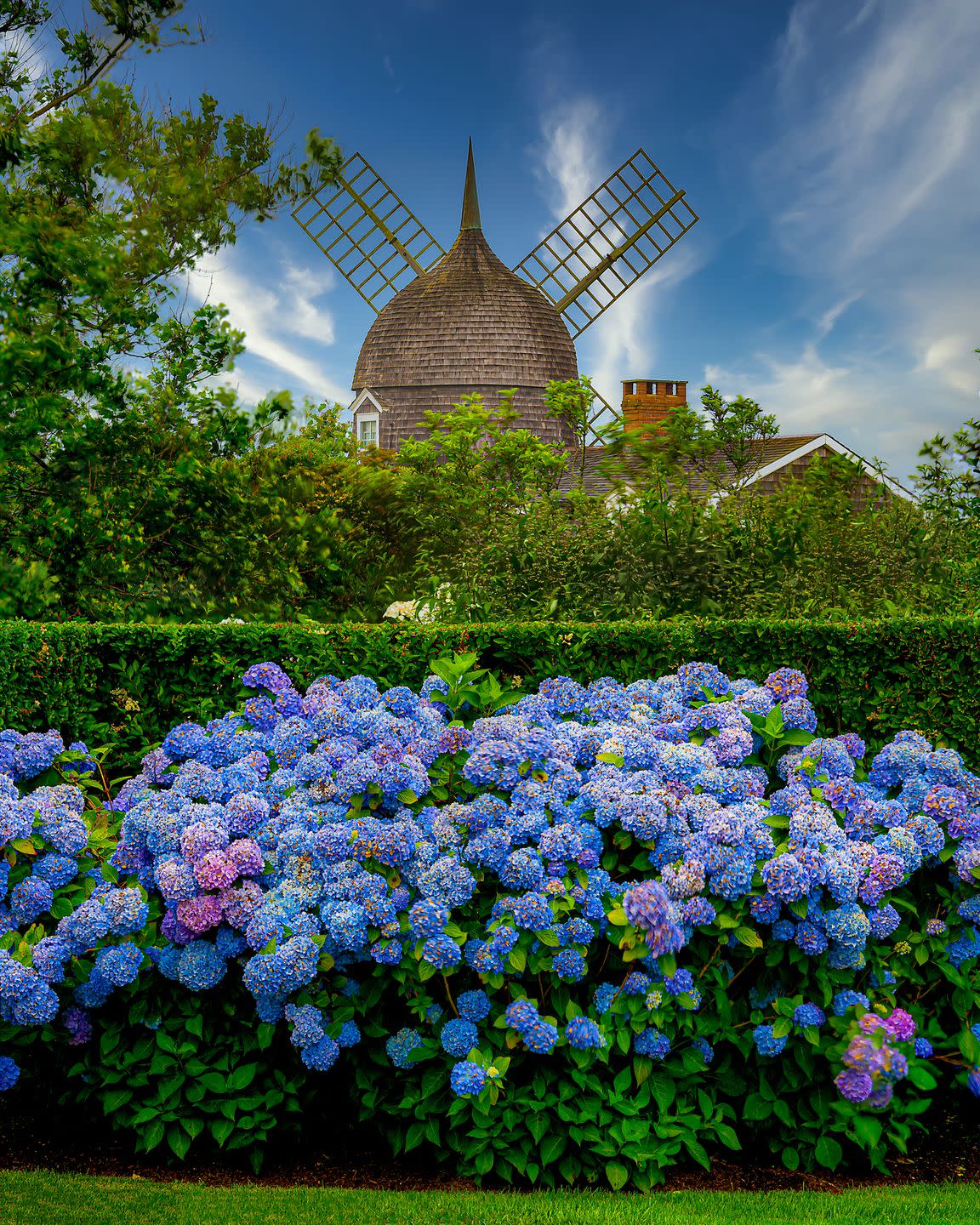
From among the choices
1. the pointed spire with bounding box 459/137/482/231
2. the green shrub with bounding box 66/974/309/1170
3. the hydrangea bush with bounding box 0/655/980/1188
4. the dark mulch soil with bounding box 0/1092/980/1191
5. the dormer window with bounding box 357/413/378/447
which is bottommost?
the dark mulch soil with bounding box 0/1092/980/1191

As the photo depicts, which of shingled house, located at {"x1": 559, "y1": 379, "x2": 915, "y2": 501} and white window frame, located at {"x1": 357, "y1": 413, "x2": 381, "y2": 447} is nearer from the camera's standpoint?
shingled house, located at {"x1": 559, "y1": 379, "x2": 915, "y2": 501}

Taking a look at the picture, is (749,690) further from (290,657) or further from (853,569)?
(853,569)

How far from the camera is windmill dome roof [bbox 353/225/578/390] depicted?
81.8 ft

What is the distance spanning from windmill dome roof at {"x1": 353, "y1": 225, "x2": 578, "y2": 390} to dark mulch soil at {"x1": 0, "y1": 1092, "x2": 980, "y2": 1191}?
72.2 feet

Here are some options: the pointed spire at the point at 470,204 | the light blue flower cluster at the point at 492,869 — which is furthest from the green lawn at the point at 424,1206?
the pointed spire at the point at 470,204

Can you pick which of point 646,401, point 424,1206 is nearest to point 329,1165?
point 424,1206

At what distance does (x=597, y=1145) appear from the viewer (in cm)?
374

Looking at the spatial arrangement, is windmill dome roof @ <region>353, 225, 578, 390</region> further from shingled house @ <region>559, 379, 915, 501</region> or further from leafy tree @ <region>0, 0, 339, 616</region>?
leafy tree @ <region>0, 0, 339, 616</region>

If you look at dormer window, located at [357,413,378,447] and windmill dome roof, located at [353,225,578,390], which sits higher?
windmill dome roof, located at [353,225,578,390]

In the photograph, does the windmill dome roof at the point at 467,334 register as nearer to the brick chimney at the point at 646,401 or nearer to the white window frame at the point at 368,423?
the white window frame at the point at 368,423

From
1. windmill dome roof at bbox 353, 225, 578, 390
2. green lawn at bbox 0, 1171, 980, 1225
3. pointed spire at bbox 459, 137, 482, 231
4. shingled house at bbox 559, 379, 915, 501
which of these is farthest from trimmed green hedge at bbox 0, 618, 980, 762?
pointed spire at bbox 459, 137, 482, 231

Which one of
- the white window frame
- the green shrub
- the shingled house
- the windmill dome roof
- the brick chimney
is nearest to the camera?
the green shrub

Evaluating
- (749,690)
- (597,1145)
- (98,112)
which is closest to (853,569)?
(749,690)

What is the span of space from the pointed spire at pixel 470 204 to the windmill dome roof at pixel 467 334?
87 cm
